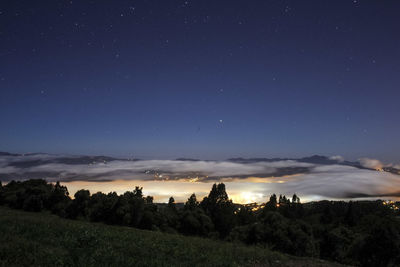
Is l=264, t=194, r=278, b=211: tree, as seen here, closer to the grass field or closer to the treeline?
the treeline

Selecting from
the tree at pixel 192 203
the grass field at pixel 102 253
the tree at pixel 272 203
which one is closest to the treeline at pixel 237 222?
the tree at pixel 192 203

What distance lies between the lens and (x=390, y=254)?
3556 cm

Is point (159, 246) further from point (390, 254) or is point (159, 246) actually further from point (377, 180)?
point (377, 180)

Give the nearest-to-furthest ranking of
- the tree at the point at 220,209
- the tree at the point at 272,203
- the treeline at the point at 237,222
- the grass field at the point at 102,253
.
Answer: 1. the grass field at the point at 102,253
2. the treeline at the point at 237,222
3. the tree at the point at 220,209
4. the tree at the point at 272,203

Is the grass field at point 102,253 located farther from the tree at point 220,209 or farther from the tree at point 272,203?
the tree at point 272,203

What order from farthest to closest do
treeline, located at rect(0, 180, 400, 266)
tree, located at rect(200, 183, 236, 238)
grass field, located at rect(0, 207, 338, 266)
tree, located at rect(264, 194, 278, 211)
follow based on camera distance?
tree, located at rect(264, 194, 278, 211) → tree, located at rect(200, 183, 236, 238) → treeline, located at rect(0, 180, 400, 266) → grass field, located at rect(0, 207, 338, 266)

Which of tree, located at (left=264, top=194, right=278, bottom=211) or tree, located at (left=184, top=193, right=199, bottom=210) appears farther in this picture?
tree, located at (left=264, top=194, right=278, bottom=211)

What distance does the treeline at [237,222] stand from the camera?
1467 inches

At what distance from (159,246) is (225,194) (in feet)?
256

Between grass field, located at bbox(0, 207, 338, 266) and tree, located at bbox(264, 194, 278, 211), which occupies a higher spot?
grass field, located at bbox(0, 207, 338, 266)

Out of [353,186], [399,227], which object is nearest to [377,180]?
[353,186]

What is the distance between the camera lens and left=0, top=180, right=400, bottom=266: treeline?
3725cm

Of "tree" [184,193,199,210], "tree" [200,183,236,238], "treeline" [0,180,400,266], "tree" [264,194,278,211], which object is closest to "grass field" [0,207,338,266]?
"treeline" [0,180,400,266]

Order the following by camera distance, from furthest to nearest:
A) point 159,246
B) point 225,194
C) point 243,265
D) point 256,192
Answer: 1. point 256,192
2. point 225,194
3. point 159,246
4. point 243,265
